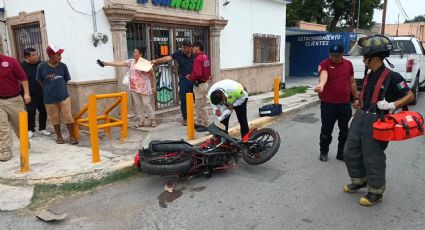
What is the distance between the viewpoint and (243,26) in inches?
421

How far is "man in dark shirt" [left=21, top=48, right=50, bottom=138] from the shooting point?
20.6 feet

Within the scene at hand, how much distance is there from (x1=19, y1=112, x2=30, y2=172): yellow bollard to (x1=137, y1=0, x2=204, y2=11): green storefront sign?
12.6 feet

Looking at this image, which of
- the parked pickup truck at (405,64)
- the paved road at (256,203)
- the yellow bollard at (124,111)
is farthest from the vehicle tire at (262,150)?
the parked pickup truck at (405,64)

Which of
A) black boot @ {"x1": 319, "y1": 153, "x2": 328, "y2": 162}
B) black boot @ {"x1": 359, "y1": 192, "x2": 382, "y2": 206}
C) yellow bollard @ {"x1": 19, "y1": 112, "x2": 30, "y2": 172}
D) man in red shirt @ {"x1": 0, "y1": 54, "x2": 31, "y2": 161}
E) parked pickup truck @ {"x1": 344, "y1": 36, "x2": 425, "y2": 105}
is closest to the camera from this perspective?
black boot @ {"x1": 359, "y1": 192, "x2": 382, "y2": 206}

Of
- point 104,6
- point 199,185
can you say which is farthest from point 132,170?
point 104,6

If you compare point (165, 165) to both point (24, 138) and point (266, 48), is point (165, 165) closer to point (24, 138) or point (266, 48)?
point (24, 138)

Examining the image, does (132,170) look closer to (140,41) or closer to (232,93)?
(232,93)

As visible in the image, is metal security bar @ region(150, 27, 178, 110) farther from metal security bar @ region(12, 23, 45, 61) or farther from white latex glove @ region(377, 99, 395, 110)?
white latex glove @ region(377, 99, 395, 110)

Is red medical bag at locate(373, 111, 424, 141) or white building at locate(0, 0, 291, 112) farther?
white building at locate(0, 0, 291, 112)

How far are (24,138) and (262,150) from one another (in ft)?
10.2

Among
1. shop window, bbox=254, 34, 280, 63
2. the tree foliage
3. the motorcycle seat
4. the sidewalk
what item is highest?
the tree foliage

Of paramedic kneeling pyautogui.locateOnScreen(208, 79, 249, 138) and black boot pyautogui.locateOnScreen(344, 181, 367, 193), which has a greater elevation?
Result: paramedic kneeling pyautogui.locateOnScreen(208, 79, 249, 138)

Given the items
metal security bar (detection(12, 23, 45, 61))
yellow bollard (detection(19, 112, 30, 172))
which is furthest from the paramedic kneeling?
metal security bar (detection(12, 23, 45, 61))

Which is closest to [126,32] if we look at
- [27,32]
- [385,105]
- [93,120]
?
[27,32]
